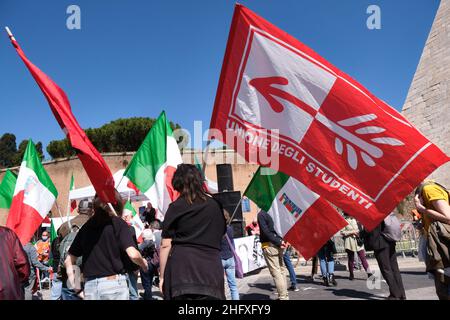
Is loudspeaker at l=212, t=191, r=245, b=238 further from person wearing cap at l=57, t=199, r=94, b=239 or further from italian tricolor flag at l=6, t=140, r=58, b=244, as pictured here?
person wearing cap at l=57, t=199, r=94, b=239

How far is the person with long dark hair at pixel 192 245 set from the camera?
8.14 ft

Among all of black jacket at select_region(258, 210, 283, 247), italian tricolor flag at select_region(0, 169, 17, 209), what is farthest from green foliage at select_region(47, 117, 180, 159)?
black jacket at select_region(258, 210, 283, 247)

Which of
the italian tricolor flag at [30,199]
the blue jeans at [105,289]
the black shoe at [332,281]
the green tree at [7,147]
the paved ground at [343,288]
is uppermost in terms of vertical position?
the green tree at [7,147]

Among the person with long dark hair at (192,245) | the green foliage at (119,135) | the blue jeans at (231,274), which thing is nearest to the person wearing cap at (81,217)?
the person with long dark hair at (192,245)

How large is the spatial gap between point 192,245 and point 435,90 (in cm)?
2935

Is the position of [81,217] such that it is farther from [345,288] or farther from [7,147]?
[7,147]

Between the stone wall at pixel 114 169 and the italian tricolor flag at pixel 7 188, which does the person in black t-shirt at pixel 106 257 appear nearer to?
the italian tricolor flag at pixel 7 188

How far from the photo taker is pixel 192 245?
2.56 metres

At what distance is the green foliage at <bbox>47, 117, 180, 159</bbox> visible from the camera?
151 feet

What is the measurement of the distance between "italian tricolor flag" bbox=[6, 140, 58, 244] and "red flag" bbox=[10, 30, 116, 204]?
11.4 ft

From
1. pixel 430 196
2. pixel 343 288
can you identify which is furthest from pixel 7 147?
pixel 430 196

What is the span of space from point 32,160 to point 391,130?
639 cm

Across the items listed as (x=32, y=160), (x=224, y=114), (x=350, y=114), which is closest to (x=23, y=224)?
(x=32, y=160)

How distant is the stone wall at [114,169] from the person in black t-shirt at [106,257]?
29.8m
